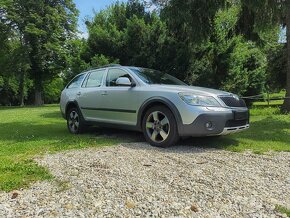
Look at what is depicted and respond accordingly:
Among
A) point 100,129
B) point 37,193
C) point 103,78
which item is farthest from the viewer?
point 100,129

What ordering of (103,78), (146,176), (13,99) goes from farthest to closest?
1. (13,99)
2. (103,78)
3. (146,176)

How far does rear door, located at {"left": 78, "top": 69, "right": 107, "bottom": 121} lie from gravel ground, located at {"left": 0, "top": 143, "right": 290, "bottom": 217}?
2.46 metres

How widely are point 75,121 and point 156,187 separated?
538cm

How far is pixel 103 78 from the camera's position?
27.9ft

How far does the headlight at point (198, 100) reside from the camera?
6.56m

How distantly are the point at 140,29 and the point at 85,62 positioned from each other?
3.01m

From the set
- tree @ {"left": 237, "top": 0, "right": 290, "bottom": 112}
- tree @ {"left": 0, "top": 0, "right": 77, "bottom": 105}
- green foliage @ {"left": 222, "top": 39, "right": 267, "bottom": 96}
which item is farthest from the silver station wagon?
tree @ {"left": 0, "top": 0, "right": 77, "bottom": 105}

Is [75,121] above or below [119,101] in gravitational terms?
below

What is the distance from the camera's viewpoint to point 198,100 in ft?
21.6

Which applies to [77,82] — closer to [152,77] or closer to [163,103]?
[152,77]

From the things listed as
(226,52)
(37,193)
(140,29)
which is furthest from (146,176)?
(226,52)

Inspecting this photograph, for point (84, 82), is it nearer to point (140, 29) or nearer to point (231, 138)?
point (231, 138)

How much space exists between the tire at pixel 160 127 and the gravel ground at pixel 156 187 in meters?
0.63

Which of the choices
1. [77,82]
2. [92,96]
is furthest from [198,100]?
[77,82]
